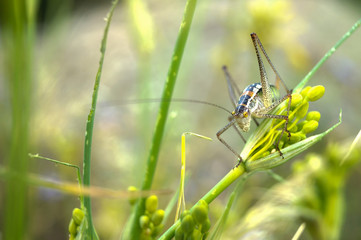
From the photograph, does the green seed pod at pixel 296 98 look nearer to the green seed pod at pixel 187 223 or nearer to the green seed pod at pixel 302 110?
the green seed pod at pixel 302 110

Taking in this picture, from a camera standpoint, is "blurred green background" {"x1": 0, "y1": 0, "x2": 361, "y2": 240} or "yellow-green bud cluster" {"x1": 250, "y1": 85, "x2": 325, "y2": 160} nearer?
"yellow-green bud cluster" {"x1": 250, "y1": 85, "x2": 325, "y2": 160}

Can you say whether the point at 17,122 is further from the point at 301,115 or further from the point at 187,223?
the point at 301,115

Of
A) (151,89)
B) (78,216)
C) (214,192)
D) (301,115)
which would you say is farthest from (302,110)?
(151,89)

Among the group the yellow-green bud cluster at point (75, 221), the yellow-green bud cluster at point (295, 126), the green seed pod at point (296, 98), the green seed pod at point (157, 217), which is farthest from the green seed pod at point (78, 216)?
the green seed pod at point (296, 98)

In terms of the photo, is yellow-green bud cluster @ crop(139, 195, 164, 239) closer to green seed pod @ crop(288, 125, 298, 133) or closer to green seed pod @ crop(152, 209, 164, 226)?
green seed pod @ crop(152, 209, 164, 226)

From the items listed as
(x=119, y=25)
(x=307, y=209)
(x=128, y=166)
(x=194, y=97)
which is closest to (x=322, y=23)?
A: (x=194, y=97)

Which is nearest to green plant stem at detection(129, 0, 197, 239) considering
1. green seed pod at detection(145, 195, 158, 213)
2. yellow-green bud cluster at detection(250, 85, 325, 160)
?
green seed pod at detection(145, 195, 158, 213)
